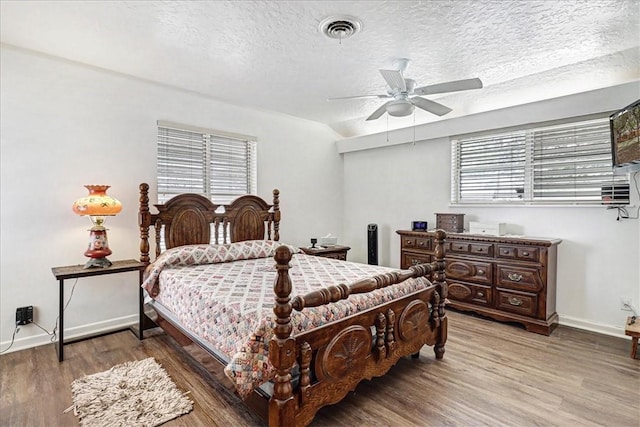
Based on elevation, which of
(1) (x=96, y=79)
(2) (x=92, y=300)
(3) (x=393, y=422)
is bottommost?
(3) (x=393, y=422)

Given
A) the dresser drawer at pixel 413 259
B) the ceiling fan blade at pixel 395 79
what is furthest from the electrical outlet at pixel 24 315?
the dresser drawer at pixel 413 259

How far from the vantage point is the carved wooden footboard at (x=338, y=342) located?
1.70m

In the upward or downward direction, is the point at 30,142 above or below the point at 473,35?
below

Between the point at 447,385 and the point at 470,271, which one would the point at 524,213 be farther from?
the point at 447,385

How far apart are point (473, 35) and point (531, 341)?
2.89 meters

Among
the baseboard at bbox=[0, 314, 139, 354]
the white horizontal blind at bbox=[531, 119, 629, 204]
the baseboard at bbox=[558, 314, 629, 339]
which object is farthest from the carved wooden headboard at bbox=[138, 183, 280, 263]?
the baseboard at bbox=[558, 314, 629, 339]

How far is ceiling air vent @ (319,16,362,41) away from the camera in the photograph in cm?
248

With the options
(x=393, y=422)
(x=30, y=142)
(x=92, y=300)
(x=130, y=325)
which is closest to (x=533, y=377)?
(x=393, y=422)

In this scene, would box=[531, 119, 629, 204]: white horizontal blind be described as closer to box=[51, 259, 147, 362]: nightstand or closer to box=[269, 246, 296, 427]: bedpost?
box=[269, 246, 296, 427]: bedpost

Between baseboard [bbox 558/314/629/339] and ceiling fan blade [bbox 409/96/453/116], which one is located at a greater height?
ceiling fan blade [bbox 409/96/453/116]

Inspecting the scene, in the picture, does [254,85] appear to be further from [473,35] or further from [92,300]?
[92,300]

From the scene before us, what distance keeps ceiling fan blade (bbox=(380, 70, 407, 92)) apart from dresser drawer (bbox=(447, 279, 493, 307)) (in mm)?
2444

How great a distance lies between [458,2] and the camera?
228 centimetres

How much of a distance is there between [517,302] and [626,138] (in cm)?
185
